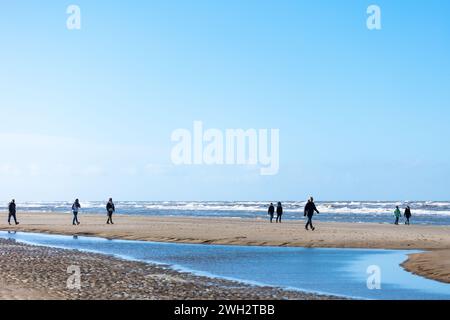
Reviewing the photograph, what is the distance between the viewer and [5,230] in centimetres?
4162

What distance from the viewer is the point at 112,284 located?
596 inches

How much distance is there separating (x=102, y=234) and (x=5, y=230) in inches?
391

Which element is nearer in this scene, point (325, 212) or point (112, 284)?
point (112, 284)

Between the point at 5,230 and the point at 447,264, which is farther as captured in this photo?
the point at 5,230

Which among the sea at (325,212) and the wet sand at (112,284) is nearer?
the wet sand at (112,284)

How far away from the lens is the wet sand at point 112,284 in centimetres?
1334

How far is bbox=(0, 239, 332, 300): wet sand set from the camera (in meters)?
13.3

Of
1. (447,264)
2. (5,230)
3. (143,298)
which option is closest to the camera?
(143,298)

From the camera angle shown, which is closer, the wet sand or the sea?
the wet sand

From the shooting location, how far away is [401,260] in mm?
22000
